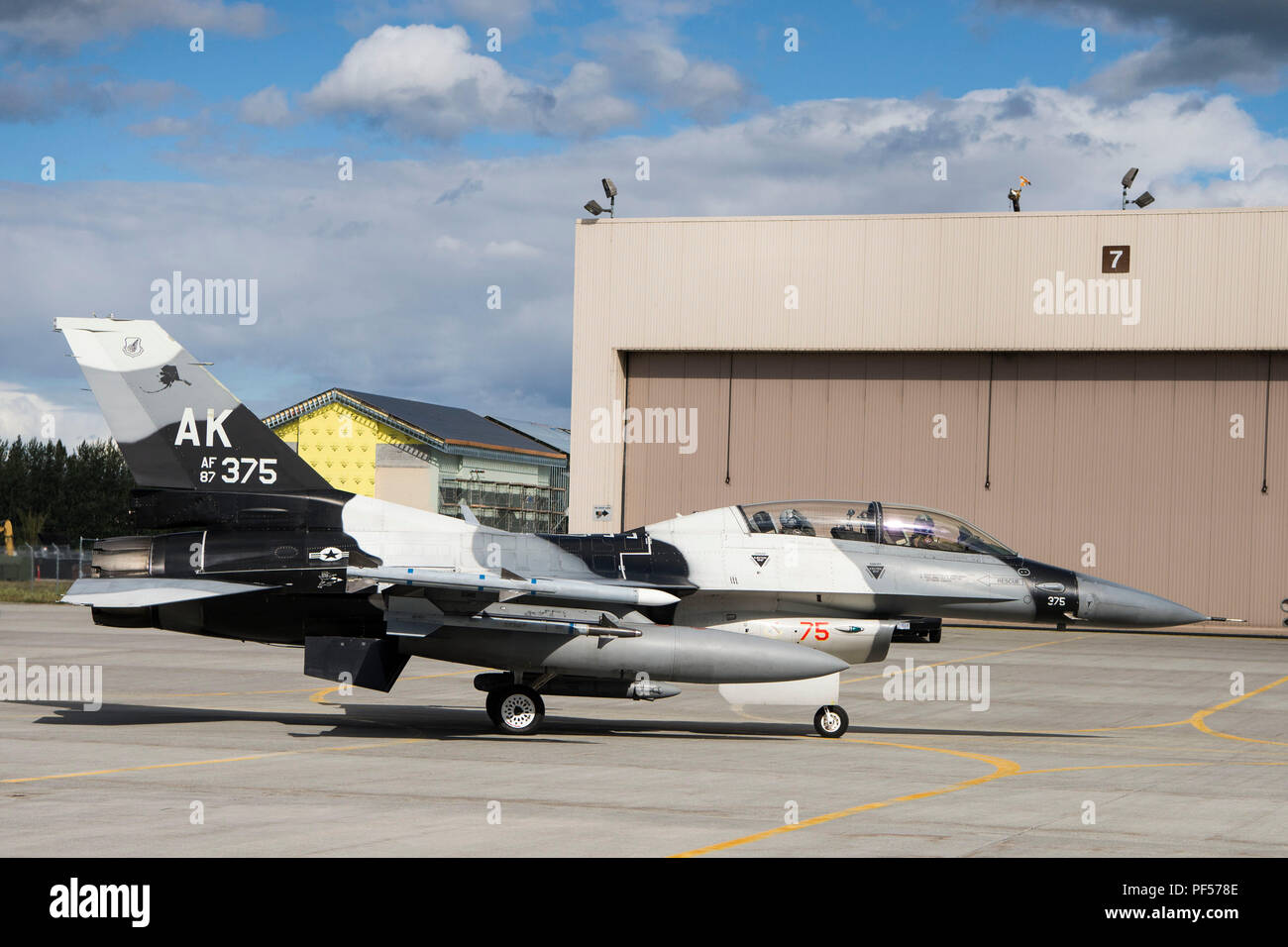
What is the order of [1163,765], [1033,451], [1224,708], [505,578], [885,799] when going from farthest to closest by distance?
[1033,451] → [1224,708] → [505,578] → [1163,765] → [885,799]

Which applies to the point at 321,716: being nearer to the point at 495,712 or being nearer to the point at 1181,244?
the point at 495,712

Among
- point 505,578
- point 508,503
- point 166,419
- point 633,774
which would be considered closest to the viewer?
point 633,774

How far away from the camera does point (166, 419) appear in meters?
17.2

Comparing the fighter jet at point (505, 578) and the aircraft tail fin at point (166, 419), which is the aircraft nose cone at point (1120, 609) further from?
the aircraft tail fin at point (166, 419)

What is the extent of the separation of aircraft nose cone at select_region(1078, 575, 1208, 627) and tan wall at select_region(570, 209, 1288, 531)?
2872 cm

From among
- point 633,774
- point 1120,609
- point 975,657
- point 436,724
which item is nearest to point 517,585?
point 633,774

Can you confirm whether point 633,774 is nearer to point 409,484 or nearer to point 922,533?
point 922,533

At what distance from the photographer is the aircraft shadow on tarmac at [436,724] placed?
55.8 feet

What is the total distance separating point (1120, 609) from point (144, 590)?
486 inches

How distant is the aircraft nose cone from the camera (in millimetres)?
17078

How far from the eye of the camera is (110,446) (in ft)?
298

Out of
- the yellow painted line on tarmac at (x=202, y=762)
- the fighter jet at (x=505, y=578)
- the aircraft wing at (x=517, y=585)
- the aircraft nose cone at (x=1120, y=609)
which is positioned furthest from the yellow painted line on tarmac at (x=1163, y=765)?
the yellow painted line on tarmac at (x=202, y=762)

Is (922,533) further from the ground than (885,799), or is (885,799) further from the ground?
(922,533)

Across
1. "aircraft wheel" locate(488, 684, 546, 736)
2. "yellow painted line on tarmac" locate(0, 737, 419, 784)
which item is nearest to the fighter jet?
"aircraft wheel" locate(488, 684, 546, 736)
